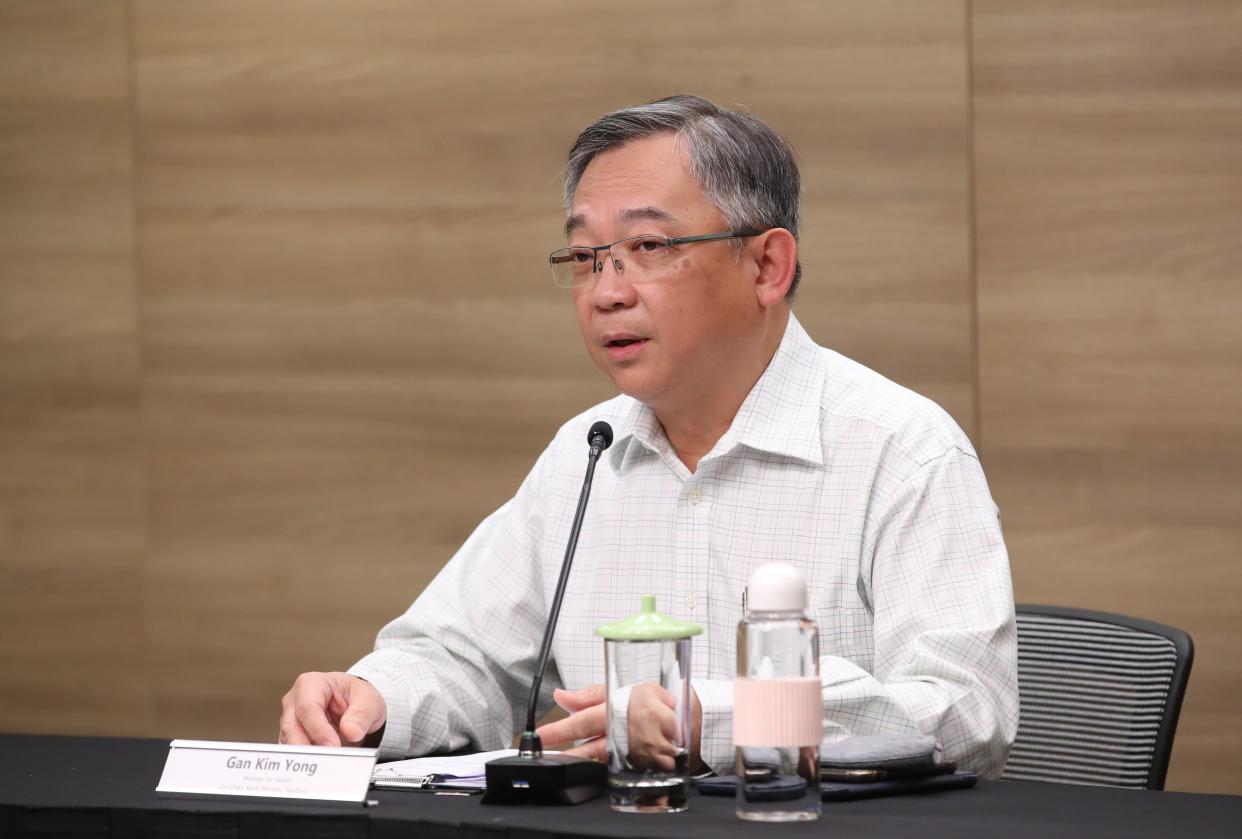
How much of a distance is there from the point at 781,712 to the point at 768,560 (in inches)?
27.7

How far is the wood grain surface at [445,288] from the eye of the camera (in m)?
3.15

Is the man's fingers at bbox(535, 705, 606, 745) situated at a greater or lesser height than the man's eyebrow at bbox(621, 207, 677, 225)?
lesser

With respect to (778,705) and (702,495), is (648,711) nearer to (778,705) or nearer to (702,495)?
(778,705)

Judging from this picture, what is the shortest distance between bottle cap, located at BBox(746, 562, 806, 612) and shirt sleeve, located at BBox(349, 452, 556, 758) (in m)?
0.75

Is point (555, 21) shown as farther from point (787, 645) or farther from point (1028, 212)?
point (787, 645)

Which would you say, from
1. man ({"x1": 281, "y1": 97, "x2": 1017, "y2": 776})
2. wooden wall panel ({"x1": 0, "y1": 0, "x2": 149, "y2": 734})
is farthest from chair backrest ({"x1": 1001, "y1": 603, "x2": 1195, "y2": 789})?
wooden wall panel ({"x1": 0, "y1": 0, "x2": 149, "y2": 734})

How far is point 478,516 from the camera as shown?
3592mm

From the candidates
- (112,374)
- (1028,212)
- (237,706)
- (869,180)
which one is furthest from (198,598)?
(1028,212)

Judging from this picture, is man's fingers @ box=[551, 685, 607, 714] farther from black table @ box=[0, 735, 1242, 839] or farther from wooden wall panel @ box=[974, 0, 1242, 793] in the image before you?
wooden wall panel @ box=[974, 0, 1242, 793]

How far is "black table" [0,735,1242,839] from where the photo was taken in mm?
1256

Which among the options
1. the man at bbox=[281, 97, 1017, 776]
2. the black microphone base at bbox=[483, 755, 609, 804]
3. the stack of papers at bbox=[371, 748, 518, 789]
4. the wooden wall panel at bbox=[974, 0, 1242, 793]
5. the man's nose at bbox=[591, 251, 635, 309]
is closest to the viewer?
the black microphone base at bbox=[483, 755, 609, 804]

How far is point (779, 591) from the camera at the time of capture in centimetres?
125

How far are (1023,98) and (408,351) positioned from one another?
5.06 feet

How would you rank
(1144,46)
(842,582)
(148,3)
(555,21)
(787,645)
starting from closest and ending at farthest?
1. (787,645)
2. (842,582)
3. (1144,46)
4. (555,21)
5. (148,3)
